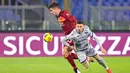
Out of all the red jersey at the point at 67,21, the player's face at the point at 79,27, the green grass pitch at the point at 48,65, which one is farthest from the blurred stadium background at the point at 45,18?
the player's face at the point at 79,27

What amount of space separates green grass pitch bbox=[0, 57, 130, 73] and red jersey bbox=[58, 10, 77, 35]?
210cm

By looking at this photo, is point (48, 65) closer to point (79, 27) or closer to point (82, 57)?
point (82, 57)

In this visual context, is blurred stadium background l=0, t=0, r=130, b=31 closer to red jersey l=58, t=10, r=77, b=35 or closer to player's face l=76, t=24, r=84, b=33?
red jersey l=58, t=10, r=77, b=35

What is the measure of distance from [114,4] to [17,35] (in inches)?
320

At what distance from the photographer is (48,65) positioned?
15.5 metres

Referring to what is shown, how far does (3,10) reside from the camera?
64.0ft

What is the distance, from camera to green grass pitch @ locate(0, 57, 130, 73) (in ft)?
45.4

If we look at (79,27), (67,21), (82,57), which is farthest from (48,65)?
(79,27)

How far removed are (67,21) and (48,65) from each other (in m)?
3.94

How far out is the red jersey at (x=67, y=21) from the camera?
11.7m

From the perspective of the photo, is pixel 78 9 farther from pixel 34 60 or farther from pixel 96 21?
pixel 34 60

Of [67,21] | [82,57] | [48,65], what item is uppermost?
[67,21]

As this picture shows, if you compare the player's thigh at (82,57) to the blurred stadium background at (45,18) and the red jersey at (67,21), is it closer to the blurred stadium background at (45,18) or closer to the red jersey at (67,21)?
the red jersey at (67,21)

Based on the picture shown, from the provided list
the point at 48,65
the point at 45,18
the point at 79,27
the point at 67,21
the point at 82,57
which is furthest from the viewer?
the point at 45,18
